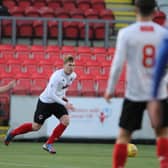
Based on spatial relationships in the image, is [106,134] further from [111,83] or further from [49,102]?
[111,83]

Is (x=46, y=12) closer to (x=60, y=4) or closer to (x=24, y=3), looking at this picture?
(x=24, y=3)

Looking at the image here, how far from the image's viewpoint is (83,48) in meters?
20.2

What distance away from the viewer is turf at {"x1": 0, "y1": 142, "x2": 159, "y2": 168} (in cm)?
1162

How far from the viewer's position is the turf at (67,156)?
38.1ft

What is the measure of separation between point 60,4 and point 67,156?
37.0ft

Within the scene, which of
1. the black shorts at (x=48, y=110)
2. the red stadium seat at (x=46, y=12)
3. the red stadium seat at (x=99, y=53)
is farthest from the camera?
the red stadium seat at (x=46, y=12)

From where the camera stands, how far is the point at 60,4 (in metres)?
23.8

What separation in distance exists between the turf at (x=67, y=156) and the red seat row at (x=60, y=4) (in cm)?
777

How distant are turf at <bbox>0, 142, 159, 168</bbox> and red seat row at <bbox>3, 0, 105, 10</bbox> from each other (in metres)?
7.77

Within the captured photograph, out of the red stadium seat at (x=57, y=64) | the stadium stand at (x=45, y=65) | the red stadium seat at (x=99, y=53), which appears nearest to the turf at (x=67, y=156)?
the stadium stand at (x=45, y=65)

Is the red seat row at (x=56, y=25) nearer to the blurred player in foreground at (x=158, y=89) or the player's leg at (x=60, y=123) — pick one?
the player's leg at (x=60, y=123)

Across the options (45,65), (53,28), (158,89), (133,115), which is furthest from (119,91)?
(158,89)

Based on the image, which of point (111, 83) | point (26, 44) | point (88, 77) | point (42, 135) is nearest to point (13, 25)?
point (26, 44)

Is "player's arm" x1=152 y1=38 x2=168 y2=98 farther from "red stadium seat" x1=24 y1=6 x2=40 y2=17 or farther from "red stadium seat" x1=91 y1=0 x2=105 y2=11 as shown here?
"red stadium seat" x1=91 y1=0 x2=105 y2=11
